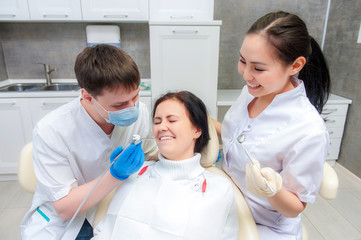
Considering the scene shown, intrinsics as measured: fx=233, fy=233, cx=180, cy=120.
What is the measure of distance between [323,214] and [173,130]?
1.71 m

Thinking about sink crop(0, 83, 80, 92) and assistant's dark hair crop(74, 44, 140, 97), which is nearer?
assistant's dark hair crop(74, 44, 140, 97)

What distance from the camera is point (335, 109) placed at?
2438 mm

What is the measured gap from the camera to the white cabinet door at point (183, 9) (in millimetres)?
2182

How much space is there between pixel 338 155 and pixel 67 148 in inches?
110

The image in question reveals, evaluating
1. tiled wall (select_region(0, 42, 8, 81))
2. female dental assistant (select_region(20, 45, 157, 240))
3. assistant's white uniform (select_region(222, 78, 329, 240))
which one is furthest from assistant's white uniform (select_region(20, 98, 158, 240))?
tiled wall (select_region(0, 42, 8, 81))

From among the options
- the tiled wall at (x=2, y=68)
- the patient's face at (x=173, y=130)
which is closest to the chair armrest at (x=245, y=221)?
the patient's face at (x=173, y=130)

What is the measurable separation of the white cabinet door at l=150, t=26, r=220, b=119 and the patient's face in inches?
38.8

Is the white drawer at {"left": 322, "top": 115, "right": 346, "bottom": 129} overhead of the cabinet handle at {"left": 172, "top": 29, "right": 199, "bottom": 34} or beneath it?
beneath

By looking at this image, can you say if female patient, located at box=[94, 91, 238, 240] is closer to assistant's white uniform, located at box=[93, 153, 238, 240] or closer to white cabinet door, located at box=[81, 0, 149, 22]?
assistant's white uniform, located at box=[93, 153, 238, 240]

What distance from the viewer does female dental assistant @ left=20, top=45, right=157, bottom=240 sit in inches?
37.1

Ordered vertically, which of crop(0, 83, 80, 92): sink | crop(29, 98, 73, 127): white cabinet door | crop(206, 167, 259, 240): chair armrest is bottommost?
crop(206, 167, 259, 240): chair armrest

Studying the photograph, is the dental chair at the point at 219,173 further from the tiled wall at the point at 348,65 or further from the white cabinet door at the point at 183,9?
the tiled wall at the point at 348,65

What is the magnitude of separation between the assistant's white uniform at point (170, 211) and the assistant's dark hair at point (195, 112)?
0.81ft

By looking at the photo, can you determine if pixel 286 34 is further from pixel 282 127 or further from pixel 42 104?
pixel 42 104
